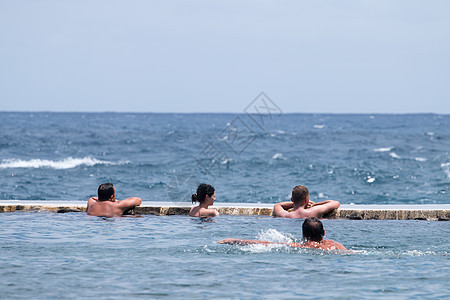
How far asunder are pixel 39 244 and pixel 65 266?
1503mm

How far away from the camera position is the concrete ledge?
461 inches

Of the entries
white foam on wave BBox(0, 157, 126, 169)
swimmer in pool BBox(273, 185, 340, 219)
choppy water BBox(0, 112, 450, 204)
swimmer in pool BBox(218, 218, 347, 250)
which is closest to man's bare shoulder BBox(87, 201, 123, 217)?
swimmer in pool BBox(273, 185, 340, 219)

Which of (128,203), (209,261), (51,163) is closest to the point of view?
(209,261)

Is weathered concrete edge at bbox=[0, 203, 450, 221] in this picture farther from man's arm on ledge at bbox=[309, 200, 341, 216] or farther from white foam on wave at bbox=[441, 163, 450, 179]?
white foam on wave at bbox=[441, 163, 450, 179]

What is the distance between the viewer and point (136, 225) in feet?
35.6

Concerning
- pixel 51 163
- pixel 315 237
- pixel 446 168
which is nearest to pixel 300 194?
pixel 315 237

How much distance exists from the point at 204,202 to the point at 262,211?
45.2 inches

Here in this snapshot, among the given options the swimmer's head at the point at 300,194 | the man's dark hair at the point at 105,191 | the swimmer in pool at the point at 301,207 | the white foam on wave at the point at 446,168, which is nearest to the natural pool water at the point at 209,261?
the swimmer in pool at the point at 301,207

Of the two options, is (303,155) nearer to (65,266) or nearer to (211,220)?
(211,220)

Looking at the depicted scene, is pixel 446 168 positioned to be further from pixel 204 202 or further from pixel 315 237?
pixel 315 237

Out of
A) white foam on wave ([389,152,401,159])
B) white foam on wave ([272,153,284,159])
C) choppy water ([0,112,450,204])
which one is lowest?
choppy water ([0,112,450,204])

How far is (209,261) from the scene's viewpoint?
8.15 metres

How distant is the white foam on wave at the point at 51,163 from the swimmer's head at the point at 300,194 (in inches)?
984

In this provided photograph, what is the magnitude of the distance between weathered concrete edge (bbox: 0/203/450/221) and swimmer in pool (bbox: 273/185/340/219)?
0.28 metres
